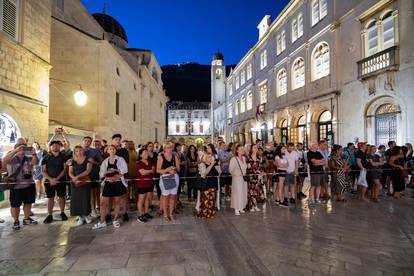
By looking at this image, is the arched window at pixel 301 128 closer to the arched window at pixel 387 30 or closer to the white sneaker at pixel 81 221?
the arched window at pixel 387 30

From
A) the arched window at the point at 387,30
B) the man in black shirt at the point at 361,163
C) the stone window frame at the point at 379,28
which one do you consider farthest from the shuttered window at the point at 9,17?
the arched window at the point at 387,30

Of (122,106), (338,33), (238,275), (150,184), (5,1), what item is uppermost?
(338,33)

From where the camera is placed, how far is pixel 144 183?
620cm

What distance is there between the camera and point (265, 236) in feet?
16.5

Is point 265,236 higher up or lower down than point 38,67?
lower down

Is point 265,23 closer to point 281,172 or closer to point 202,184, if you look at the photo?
point 281,172

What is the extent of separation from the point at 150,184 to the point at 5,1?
7279 mm

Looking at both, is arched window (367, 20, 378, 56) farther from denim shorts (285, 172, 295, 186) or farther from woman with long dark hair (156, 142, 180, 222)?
woman with long dark hair (156, 142, 180, 222)

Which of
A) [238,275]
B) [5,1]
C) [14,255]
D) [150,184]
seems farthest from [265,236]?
[5,1]

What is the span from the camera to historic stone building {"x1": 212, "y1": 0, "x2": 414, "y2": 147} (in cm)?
1149

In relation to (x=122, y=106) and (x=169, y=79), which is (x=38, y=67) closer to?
(x=122, y=106)

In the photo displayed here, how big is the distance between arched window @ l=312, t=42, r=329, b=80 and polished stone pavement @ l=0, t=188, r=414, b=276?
12658 mm

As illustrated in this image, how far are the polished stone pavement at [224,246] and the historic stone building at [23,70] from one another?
A: 133 inches

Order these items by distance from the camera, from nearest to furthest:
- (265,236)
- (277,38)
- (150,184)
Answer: (265,236)
(150,184)
(277,38)
